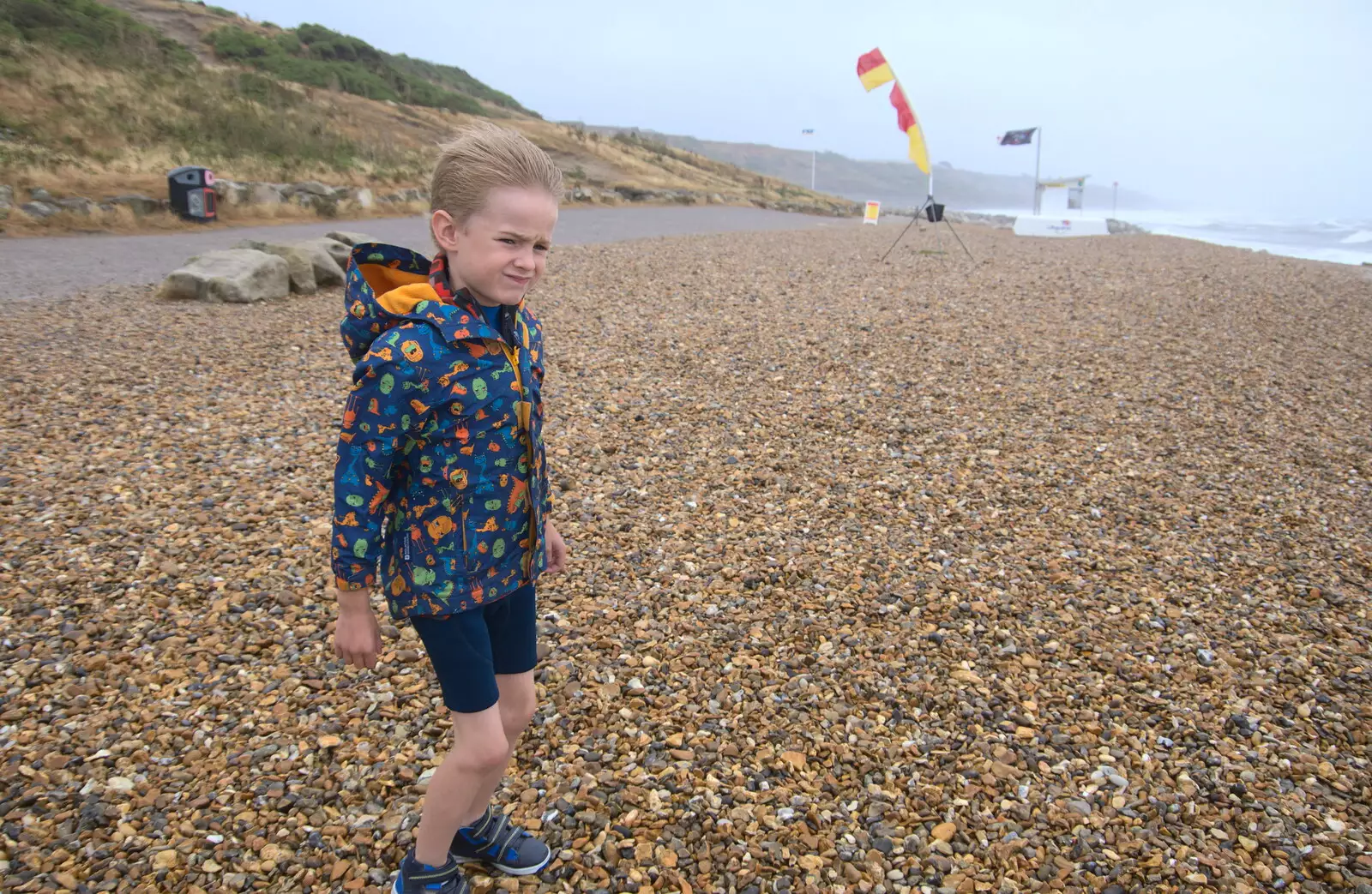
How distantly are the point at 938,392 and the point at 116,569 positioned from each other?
5.20 meters

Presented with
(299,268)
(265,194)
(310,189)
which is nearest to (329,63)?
(310,189)

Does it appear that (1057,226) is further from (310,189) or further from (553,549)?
(553,549)

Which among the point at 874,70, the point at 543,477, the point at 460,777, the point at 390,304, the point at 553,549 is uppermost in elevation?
the point at 874,70

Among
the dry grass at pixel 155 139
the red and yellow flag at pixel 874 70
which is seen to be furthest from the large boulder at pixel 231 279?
the red and yellow flag at pixel 874 70

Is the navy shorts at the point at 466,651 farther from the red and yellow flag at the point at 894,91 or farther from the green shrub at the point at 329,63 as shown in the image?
the green shrub at the point at 329,63

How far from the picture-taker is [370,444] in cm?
154

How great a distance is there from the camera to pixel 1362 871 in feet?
7.13

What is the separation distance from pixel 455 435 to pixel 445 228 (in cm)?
42

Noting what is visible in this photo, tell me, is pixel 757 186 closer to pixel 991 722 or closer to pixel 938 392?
pixel 938 392

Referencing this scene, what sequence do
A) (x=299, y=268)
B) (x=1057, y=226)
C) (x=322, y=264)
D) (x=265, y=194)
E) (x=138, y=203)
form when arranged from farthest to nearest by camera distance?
1. (x=1057, y=226)
2. (x=265, y=194)
3. (x=138, y=203)
4. (x=322, y=264)
5. (x=299, y=268)

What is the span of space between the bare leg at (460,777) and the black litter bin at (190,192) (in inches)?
571

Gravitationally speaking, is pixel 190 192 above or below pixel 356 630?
above

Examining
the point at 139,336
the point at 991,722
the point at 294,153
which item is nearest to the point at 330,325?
the point at 139,336

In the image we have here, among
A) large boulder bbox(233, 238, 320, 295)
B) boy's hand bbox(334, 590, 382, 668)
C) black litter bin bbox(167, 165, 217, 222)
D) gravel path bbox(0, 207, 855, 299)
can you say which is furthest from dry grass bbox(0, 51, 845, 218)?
boy's hand bbox(334, 590, 382, 668)
